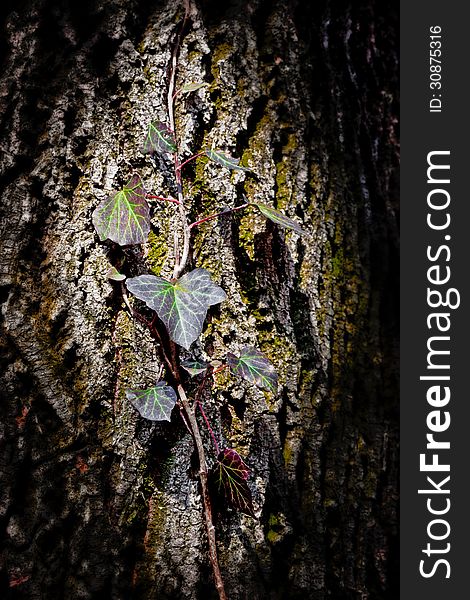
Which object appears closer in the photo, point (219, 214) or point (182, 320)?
point (182, 320)

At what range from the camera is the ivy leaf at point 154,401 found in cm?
75

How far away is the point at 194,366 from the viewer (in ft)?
2.69

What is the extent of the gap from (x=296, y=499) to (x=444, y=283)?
749mm

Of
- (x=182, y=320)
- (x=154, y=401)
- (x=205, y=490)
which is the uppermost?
(x=182, y=320)

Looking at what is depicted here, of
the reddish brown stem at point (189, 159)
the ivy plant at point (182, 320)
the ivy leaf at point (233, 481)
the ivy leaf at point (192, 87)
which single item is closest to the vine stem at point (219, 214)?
the ivy plant at point (182, 320)

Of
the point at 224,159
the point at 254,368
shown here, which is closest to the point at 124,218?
the point at 224,159

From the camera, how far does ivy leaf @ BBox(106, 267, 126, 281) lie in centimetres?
82

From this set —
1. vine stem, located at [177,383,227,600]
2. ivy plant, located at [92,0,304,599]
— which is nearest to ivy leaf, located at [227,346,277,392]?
ivy plant, located at [92,0,304,599]

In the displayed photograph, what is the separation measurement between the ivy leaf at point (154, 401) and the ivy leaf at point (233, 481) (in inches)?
5.0

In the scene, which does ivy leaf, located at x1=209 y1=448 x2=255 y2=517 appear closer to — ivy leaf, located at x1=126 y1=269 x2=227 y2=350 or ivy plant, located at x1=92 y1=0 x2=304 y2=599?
ivy plant, located at x1=92 y1=0 x2=304 y2=599

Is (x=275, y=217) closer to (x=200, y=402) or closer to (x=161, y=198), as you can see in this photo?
(x=161, y=198)

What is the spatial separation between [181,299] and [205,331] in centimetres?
12

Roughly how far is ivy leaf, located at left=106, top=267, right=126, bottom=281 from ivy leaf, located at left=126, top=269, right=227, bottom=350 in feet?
0.24

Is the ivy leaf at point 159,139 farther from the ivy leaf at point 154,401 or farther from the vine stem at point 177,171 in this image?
the ivy leaf at point 154,401
